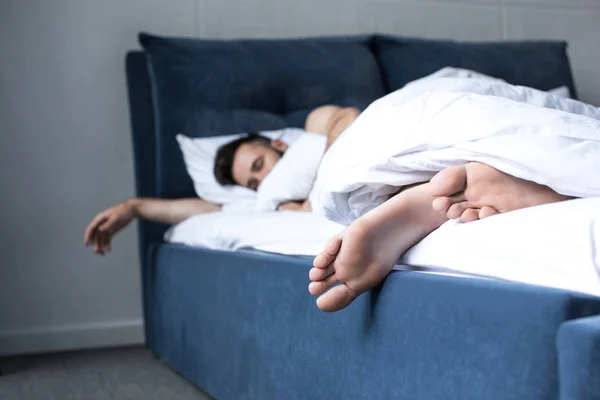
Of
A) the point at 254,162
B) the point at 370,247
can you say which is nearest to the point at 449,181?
the point at 370,247

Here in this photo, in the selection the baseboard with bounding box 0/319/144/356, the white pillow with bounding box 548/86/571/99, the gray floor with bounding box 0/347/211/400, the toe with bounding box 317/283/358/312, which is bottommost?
the baseboard with bounding box 0/319/144/356

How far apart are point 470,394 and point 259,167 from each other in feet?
4.61

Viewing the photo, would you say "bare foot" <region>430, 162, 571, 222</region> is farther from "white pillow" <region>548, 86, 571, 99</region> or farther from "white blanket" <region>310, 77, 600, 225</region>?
"white pillow" <region>548, 86, 571, 99</region>

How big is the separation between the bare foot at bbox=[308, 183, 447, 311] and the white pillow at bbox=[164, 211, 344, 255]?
0.26m

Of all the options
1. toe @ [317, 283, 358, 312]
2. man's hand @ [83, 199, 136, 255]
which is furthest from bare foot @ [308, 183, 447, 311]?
man's hand @ [83, 199, 136, 255]

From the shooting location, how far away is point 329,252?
1092mm

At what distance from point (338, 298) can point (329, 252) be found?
7 centimetres

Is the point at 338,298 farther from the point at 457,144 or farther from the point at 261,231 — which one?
the point at 261,231

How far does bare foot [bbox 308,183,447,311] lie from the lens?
1074 mm

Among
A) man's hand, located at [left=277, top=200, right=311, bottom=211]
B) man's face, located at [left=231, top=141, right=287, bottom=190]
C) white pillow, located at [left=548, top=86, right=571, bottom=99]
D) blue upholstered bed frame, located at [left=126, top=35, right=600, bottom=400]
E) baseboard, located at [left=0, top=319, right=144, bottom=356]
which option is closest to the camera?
blue upholstered bed frame, located at [left=126, top=35, right=600, bottom=400]

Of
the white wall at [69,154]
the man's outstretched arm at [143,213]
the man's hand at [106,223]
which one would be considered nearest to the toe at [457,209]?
the man's outstretched arm at [143,213]

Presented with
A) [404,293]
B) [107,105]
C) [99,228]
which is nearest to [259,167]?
[99,228]

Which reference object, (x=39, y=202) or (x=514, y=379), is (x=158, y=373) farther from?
(x=514, y=379)

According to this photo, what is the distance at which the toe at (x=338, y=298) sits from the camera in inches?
43.2
